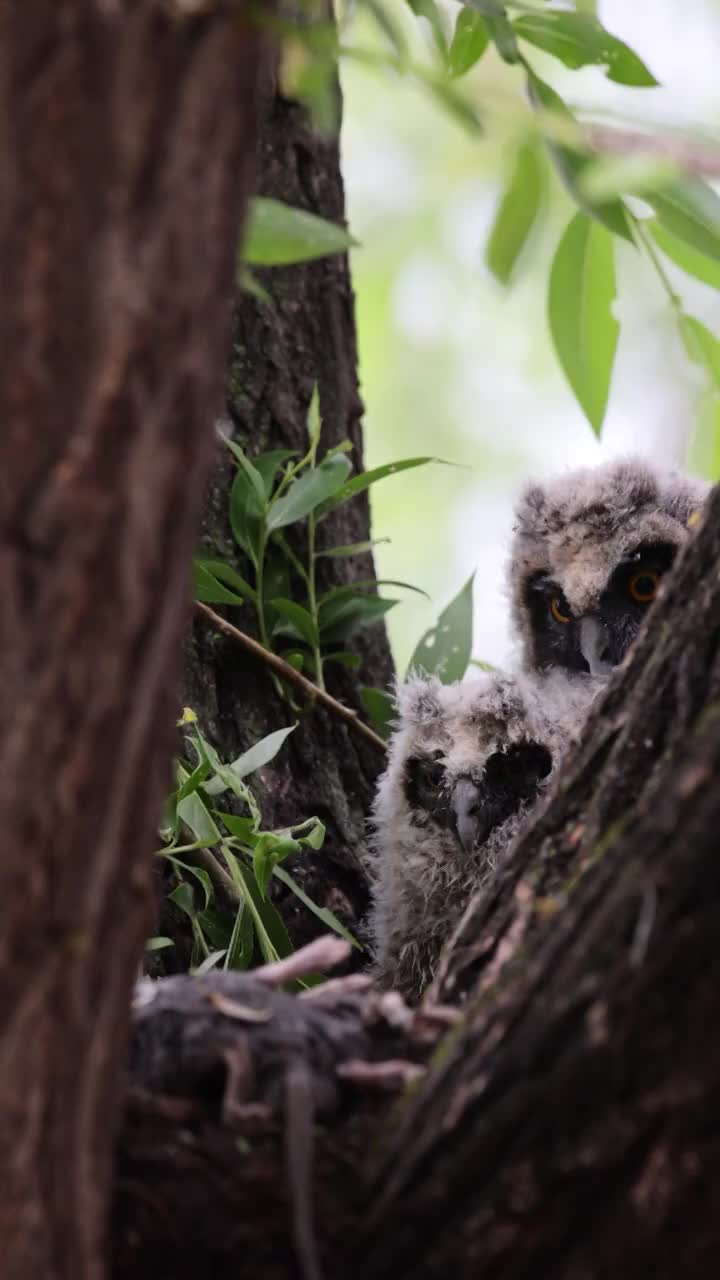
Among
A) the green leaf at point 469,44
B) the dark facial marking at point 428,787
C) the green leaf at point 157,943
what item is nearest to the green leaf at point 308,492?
the dark facial marking at point 428,787

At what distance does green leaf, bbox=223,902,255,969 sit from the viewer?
2.26 meters

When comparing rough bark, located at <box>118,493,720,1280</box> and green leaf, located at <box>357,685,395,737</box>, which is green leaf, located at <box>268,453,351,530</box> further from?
rough bark, located at <box>118,493,720,1280</box>

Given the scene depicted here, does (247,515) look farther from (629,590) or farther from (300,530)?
(629,590)

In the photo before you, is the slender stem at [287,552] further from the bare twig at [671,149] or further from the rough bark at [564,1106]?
the bare twig at [671,149]

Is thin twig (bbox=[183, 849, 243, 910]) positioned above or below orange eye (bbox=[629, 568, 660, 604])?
below

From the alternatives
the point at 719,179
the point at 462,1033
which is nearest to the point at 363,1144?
the point at 462,1033

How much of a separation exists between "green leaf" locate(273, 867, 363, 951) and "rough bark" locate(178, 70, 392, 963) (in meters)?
0.04

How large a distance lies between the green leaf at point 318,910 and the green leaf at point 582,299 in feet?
3.37

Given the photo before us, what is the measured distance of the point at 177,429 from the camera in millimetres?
878

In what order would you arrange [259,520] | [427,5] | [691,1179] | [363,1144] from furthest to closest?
[259,520] < [427,5] < [363,1144] < [691,1179]

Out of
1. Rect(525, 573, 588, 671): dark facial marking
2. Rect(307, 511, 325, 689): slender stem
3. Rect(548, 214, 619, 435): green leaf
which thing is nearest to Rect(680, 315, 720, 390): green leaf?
Rect(548, 214, 619, 435): green leaf

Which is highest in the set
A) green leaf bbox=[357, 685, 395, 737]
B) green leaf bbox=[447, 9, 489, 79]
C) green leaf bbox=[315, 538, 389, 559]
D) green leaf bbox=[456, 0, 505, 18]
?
green leaf bbox=[447, 9, 489, 79]

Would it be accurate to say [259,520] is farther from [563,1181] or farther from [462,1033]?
[563,1181]

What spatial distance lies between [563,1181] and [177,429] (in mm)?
568
